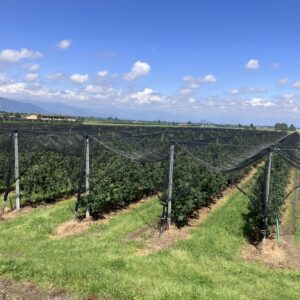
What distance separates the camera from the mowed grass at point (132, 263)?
7.77 metres

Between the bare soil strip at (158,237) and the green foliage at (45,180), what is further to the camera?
the green foliage at (45,180)

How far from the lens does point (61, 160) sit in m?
19.2

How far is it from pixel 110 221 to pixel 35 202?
4.26 m

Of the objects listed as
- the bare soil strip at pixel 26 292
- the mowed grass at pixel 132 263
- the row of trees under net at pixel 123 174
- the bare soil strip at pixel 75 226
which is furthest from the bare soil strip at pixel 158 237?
the bare soil strip at pixel 26 292

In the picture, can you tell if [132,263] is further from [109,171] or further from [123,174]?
[123,174]

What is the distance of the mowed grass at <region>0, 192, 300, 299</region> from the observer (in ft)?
25.5

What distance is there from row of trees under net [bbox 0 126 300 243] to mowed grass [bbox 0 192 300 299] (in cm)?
113

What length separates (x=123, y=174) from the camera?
659 inches

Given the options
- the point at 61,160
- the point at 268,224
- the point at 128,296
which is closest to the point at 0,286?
the point at 128,296

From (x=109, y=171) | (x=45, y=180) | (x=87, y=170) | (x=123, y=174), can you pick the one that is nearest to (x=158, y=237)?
(x=87, y=170)

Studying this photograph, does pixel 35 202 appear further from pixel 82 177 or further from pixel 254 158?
pixel 254 158

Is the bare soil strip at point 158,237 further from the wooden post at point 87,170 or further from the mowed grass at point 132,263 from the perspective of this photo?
the wooden post at point 87,170

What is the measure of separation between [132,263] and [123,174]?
24.3 ft

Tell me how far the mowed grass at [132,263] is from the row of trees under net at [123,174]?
1.13 metres
